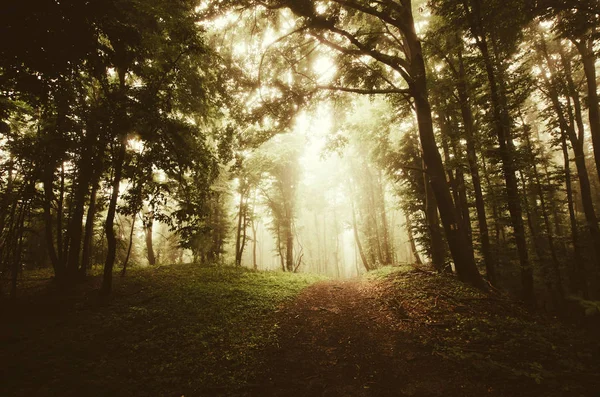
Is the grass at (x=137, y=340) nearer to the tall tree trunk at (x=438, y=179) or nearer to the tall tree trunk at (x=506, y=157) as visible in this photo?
the tall tree trunk at (x=438, y=179)

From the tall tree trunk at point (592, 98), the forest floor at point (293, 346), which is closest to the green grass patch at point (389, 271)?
the forest floor at point (293, 346)

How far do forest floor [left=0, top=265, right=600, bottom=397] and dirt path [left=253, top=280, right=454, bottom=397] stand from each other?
1.0 inches

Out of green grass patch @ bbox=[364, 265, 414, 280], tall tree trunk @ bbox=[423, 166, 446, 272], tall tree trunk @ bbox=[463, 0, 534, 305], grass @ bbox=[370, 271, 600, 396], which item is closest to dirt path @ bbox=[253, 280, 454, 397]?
grass @ bbox=[370, 271, 600, 396]

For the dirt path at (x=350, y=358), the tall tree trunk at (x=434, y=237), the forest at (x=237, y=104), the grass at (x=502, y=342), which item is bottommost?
the dirt path at (x=350, y=358)

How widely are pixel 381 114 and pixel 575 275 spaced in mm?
14092

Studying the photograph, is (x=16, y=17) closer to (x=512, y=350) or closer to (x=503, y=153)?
(x=512, y=350)

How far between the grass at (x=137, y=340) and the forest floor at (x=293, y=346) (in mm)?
33

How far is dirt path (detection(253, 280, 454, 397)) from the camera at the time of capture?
4.59 metres

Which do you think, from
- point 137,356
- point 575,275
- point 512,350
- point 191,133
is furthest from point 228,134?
point 575,275

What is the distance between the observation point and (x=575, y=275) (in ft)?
49.2

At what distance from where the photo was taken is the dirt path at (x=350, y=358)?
15.0ft

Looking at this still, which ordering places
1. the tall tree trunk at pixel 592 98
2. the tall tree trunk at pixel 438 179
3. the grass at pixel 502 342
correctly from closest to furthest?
the grass at pixel 502 342 → the tall tree trunk at pixel 438 179 → the tall tree trunk at pixel 592 98

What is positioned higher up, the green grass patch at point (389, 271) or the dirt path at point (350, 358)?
the green grass patch at point (389, 271)

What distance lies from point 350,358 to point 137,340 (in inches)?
209
